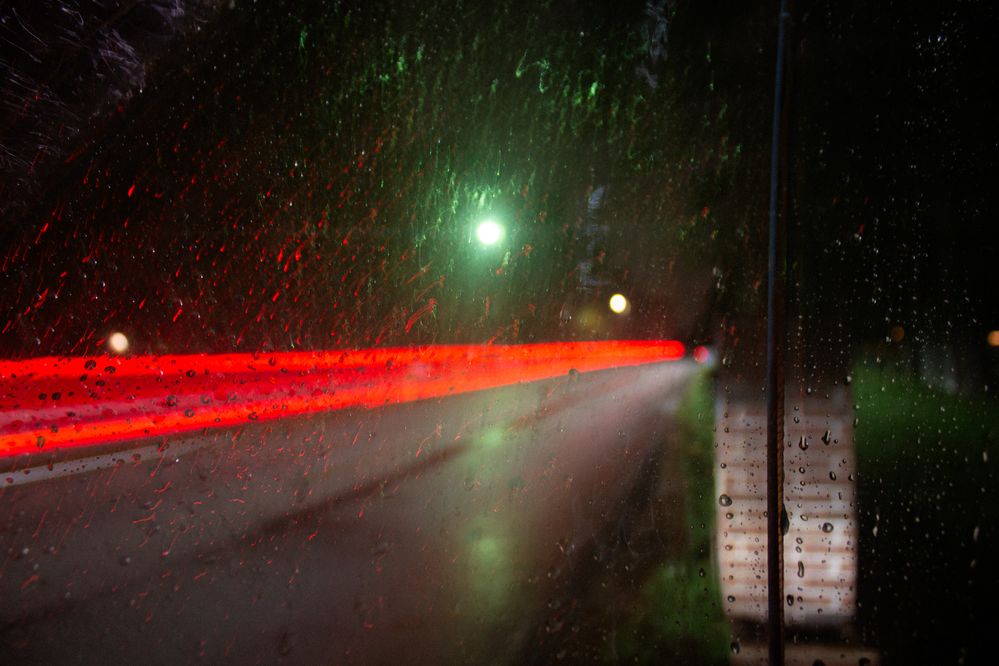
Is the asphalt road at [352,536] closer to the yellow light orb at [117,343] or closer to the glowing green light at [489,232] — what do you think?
the yellow light orb at [117,343]

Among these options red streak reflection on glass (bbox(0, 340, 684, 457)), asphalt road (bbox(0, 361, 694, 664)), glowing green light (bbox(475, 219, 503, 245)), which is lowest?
asphalt road (bbox(0, 361, 694, 664))

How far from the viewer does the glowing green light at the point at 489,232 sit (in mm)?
2746

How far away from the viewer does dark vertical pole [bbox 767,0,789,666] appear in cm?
151

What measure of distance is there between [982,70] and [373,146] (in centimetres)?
225

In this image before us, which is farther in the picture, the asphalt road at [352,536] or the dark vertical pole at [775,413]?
the asphalt road at [352,536]

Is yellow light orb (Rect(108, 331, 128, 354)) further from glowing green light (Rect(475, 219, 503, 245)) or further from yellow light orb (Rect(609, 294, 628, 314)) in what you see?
yellow light orb (Rect(609, 294, 628, 314))

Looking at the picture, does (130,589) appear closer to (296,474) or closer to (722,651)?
(296,474)

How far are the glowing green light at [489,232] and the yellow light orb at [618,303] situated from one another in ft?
1.92

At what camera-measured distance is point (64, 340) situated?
2.74 m

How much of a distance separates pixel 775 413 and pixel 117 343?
101 inches

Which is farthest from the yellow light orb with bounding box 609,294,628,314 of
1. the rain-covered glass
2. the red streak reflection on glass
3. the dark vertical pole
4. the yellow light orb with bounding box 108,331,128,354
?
the yellow light orb with bounding box 108,331,128,354

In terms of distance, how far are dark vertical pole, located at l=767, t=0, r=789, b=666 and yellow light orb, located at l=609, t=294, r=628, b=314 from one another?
790 millimetres

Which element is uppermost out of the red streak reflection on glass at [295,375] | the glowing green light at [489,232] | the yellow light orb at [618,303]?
the glowing green light at [489,232]

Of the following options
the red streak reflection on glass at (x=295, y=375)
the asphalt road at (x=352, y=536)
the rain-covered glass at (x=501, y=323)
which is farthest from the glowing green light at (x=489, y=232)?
the asphalt road at (x=352, y=536)
